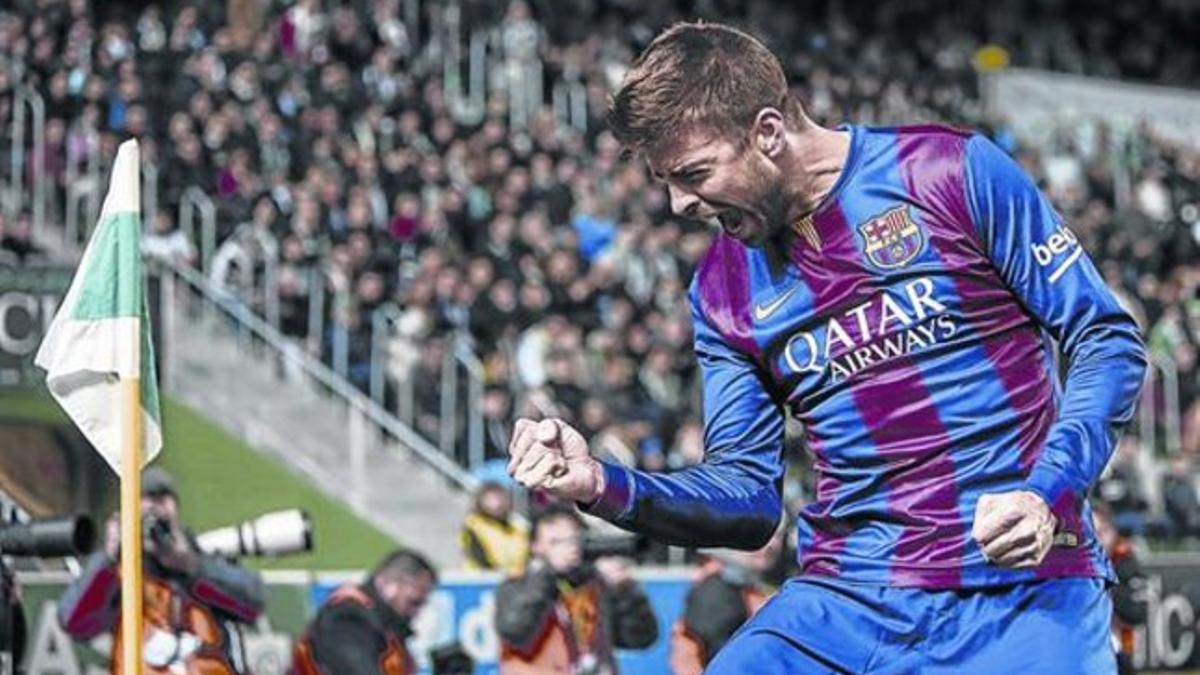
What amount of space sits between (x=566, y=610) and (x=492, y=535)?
2325 millimetres

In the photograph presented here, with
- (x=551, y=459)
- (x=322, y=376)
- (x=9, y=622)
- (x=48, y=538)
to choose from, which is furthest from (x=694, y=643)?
(x=322, y=376)

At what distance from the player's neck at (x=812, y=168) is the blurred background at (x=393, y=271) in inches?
342

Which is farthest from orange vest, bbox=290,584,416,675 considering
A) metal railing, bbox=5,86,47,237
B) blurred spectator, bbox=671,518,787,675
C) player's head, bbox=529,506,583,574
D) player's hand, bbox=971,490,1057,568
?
metal railing, bbox=5,86,47,237

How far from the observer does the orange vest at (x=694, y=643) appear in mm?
12117

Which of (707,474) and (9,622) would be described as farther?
(9,622)

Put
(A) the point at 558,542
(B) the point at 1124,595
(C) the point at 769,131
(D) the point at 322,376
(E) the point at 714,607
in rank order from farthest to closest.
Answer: (D) the point at 322,376 < (B) the point at 1124,595 < (E) the point at 714,607 < (A) the point at 558,542 < (C) the point at 769,131

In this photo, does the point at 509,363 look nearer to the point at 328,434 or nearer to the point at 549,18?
the point at 328,434

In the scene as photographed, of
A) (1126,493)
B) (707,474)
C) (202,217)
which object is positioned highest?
(202,217)

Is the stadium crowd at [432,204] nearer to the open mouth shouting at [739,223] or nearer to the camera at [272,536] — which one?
the camera at [272,536]

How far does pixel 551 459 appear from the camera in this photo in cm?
465

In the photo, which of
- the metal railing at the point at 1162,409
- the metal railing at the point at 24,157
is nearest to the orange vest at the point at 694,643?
the metal railing at the point at 24,157

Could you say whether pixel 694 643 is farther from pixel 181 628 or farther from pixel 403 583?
pixel 181 628

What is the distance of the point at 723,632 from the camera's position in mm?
12031

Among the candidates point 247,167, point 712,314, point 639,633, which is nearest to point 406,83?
point 247,167
